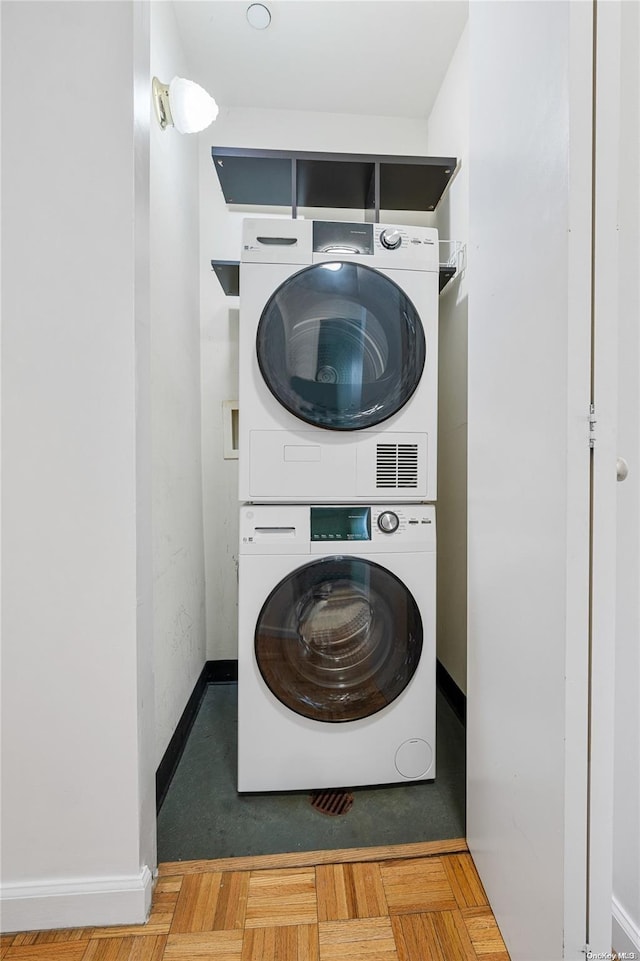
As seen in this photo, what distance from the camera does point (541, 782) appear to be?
779 millimetres

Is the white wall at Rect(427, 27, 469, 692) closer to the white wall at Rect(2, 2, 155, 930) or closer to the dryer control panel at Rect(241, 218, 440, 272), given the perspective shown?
the dryer control panel at Rect(241, 218, 440, 272)

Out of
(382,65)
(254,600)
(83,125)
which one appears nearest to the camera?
(83,125)

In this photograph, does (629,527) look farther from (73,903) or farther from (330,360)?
(73,903)

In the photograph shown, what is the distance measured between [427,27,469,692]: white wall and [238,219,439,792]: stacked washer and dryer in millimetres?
402

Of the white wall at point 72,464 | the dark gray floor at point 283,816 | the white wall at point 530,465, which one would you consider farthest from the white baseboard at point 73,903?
the white wall at point 530,465

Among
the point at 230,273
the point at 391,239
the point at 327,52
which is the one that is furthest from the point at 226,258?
the point at 391,239

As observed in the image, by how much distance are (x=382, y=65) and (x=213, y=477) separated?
186cm

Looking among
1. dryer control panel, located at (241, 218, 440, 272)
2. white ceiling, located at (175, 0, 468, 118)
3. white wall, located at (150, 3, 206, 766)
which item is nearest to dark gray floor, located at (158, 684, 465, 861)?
white wall, located at (150, 3, 206, 766)

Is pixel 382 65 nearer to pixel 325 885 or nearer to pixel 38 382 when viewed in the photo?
pixel 38 382

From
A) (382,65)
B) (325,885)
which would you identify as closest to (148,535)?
(325,885)

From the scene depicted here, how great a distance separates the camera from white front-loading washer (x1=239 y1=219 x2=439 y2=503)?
4.46 feet

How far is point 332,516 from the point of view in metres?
1.39

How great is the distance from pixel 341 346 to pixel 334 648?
93cm

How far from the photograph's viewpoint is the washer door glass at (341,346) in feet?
4.45
